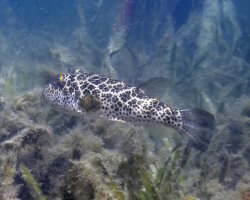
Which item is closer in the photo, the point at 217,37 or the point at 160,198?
the point at 160,198

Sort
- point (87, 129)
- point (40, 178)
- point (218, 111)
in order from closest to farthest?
point (40, 178), point (87, 129), point (218, 111)

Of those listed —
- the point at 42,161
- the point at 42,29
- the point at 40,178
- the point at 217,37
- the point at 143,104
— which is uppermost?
the point at 42,29

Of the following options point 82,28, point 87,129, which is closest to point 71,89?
point 87,129

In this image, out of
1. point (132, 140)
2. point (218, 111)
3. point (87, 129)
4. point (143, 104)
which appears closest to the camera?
point (132, 140)

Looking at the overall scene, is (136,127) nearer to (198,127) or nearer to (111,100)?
(111,100)

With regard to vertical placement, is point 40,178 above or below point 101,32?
below

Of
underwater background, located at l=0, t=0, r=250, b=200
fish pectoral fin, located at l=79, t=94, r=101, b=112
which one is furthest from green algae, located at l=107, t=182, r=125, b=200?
fish pectoral fin, located at l=79, t=94, r=101, b=112

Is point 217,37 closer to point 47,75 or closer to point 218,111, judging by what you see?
point 218,111
